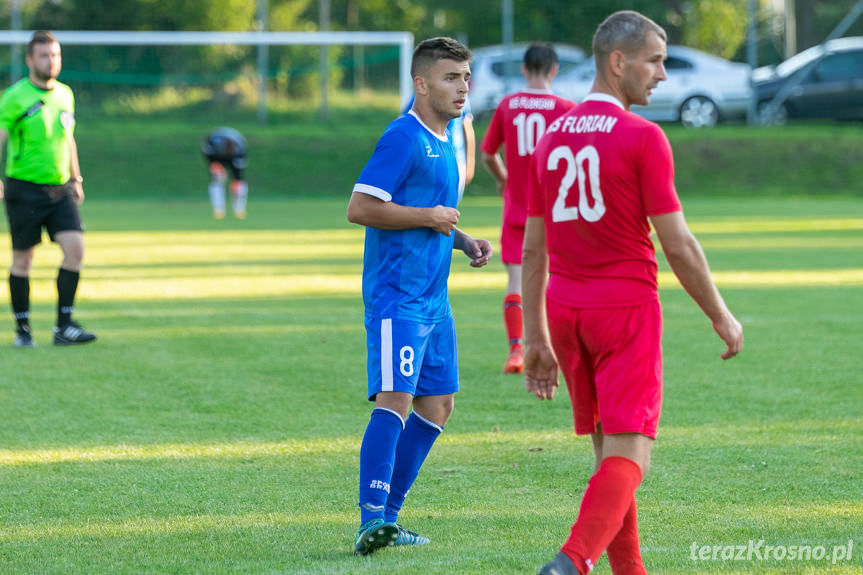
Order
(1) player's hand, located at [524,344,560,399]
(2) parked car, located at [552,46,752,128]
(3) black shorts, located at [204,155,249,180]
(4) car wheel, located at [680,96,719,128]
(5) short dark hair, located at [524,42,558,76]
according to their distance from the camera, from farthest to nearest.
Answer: (4) car wheel, located at [680,96,719,128], (2) parked car, located at [552,46,752,128], (3) black shorts, located at [204,155,249,180], (5) short dark hair, located at [524,42,558,76], (1) player's hand, located at [524,344,560,399]

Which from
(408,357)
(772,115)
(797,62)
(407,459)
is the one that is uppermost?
(797,62)

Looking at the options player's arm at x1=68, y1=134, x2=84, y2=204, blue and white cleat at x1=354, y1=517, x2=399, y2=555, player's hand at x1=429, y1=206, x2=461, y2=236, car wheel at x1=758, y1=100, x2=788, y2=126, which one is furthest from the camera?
car wheel at x1=758, y1=100, x2=788, y2=126

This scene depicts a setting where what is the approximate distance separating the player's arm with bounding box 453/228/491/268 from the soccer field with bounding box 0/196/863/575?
42.5 inches

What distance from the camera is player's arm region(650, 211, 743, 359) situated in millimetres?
3604

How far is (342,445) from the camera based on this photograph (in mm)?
6113

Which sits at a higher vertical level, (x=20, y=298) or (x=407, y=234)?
(x=407, y=234)

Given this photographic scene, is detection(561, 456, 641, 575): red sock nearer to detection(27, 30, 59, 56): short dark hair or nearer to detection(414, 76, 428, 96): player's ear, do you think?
detection(414, 76, 428, 96): player's ear

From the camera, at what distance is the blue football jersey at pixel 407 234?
4.38 m

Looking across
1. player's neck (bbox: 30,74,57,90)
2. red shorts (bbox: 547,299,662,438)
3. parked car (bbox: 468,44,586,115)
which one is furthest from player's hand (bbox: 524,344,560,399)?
parked car (bbox: 468,44,586,115)

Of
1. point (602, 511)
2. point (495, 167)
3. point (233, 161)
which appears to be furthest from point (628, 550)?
point (233, 161)

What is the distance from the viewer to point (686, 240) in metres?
3.62

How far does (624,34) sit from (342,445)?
311 centimetres

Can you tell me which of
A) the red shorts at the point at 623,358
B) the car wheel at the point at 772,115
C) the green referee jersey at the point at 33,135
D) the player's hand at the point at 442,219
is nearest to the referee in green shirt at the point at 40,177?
the green referee jersey at the point at 33,135

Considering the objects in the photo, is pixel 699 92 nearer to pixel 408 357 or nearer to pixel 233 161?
pixel 233 161
